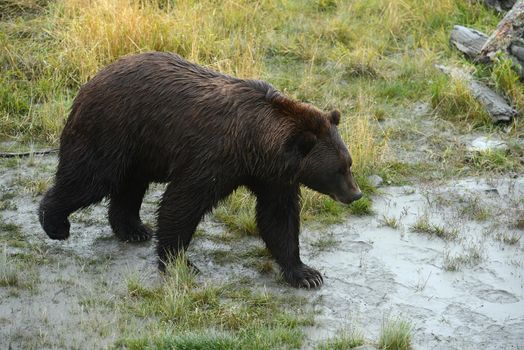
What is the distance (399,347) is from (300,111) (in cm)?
195

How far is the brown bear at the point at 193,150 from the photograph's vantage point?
6.99 m

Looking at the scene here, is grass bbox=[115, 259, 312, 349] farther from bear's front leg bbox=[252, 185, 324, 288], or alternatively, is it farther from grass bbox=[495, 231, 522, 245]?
grass bbox=[495, 231, 522, 245]

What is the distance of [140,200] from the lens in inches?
319

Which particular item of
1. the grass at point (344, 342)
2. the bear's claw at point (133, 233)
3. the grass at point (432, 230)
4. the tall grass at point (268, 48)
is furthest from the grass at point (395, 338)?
the tall grass at point (268, 48)

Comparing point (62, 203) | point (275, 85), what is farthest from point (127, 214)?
point (275, 85)

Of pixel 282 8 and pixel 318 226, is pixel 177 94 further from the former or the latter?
pixel 282 8

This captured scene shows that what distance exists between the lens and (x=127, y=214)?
314 inches

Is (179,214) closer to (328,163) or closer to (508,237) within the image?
(328,163)

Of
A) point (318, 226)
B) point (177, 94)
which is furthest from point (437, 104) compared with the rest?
point (177, 94)

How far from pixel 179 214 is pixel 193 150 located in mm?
511

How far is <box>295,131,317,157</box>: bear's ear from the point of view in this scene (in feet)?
22.7

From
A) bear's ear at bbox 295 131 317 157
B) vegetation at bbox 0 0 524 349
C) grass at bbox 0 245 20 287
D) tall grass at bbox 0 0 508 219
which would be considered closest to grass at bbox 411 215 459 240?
→ vegetation at bbox 0 0 524 349

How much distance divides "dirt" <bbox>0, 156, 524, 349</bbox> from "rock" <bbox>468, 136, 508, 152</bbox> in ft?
1.77

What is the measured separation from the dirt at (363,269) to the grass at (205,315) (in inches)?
6.0
